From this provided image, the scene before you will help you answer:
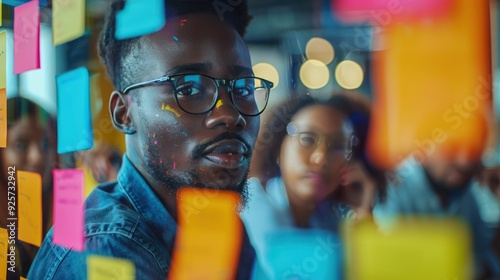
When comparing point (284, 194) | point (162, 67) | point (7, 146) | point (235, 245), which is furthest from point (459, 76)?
point (7, 146)

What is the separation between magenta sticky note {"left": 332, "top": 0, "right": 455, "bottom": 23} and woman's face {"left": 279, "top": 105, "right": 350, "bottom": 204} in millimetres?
212

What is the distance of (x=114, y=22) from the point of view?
1917 mm

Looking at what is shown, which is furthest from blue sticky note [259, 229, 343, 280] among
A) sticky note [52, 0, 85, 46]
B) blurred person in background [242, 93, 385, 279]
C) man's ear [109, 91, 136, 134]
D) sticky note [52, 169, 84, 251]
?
sticky note [52, 0, 85, 46]

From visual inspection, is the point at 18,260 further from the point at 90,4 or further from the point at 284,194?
the point at 284,194

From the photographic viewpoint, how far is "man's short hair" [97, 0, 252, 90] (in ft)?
5.41

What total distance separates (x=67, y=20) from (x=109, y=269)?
85 cm

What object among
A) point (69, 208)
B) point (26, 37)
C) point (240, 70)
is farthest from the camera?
point (26, 37)

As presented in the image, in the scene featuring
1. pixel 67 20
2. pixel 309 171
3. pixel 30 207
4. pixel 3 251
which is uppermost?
pixel 67 20

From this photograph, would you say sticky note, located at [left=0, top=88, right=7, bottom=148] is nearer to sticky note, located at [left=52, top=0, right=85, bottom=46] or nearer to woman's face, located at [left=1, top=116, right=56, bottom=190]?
woman's face, located at [left=1, top=116, right=56, bottom=190]

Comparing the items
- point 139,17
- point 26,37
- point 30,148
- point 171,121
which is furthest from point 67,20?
point 171,121

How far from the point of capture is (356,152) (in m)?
1.39

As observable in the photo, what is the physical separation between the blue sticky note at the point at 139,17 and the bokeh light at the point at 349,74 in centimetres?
60

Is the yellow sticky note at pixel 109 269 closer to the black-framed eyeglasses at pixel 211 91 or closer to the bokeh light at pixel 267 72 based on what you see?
the black-framed eyeglasses at pixel 211 91

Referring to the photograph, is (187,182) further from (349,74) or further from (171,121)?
(349,74)
